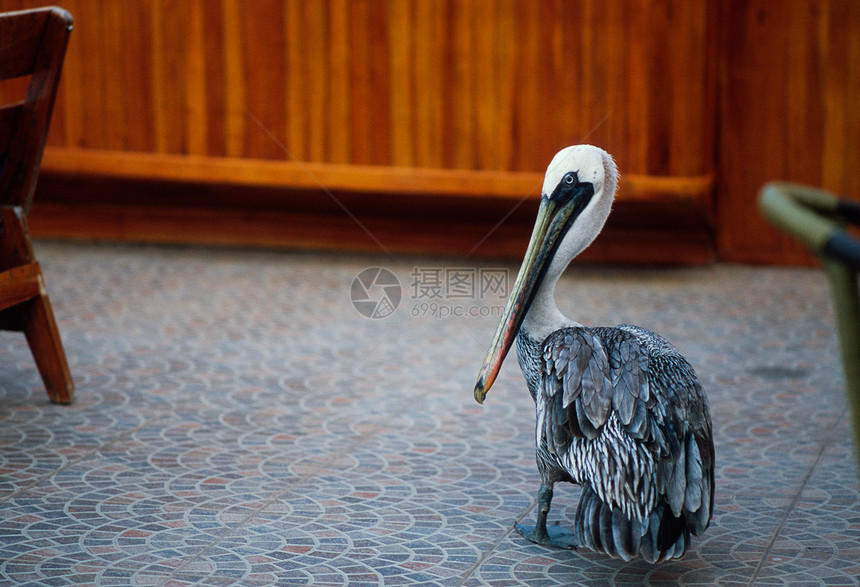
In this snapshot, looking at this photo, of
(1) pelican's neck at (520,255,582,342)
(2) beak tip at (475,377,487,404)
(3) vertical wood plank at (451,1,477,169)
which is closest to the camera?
(2) beak tip at (475,377,487,404)

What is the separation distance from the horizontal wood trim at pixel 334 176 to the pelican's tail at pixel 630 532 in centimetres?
391

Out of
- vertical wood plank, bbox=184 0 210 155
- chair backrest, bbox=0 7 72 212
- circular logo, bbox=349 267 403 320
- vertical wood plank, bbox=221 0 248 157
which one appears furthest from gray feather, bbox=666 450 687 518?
vertical wood plank, bbox=184 0 210 155

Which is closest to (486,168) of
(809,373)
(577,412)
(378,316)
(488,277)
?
(488,277)

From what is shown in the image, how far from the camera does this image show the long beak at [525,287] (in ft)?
9.14

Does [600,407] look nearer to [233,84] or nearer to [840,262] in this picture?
[840,262]

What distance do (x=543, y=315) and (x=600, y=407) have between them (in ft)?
1.20

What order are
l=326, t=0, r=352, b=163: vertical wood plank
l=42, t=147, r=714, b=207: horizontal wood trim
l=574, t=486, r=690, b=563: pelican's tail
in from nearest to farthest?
l=574, t=486, r=690, b=563: pelican's tail, l=42, t=147, r=714, b=207: horizontal wood trim, l=326, t=0, r=352, b=163: vertical wood plank

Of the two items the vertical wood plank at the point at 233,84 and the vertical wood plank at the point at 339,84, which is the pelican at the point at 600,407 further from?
the vertical wood plank at the point at 233,84

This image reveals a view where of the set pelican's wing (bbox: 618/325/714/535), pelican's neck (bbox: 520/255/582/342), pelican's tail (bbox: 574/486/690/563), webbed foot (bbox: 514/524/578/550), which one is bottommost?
webbed foot (bbox: 514/524/578/550)

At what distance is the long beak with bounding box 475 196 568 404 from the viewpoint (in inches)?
110

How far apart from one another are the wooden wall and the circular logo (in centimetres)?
56

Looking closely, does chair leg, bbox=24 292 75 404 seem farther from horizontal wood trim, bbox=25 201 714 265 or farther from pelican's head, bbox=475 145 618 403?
horizontal wood trim, bbox=25 201 714 265

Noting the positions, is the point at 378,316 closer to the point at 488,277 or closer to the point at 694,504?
the point at 488,277

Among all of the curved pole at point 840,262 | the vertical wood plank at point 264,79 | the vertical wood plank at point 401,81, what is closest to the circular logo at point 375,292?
the vertical wood plank at point 401,81
